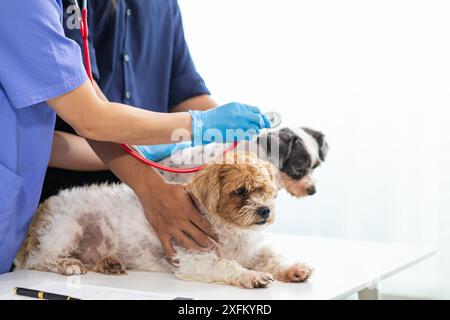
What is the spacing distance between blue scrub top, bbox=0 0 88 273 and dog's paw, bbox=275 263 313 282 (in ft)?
1.99

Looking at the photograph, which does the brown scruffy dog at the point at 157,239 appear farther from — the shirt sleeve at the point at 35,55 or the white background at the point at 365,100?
the white background at the point at 365,100

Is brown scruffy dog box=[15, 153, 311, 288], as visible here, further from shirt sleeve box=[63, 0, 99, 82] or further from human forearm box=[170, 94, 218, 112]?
human forearm box=[170, 94, 218, 112]

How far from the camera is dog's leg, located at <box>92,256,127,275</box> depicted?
146 centimetres

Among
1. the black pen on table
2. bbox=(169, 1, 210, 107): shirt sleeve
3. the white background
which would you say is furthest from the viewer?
the white background

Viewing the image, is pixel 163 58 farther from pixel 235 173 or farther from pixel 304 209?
pixel 304 209

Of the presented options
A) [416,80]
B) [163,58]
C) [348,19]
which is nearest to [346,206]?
[416,80]

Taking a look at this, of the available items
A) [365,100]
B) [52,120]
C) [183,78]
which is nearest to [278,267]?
[52,120]

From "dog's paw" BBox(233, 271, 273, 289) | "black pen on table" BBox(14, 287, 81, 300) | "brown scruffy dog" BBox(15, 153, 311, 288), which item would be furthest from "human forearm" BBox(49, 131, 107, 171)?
"dog's paw" BBox(233, 271, 273, 289)

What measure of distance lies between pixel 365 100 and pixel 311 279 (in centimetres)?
165

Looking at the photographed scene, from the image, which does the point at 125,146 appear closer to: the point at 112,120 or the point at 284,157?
the point at 112,120

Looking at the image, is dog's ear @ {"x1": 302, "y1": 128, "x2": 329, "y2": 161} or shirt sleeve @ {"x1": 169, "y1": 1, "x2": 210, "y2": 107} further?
shirt sleeve @ {"x1": 169, "y1": 1, "x2": 210, "y2": 107}

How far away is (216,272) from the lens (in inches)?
54.1

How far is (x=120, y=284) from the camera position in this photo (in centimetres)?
134

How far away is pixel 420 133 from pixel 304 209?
68cm
